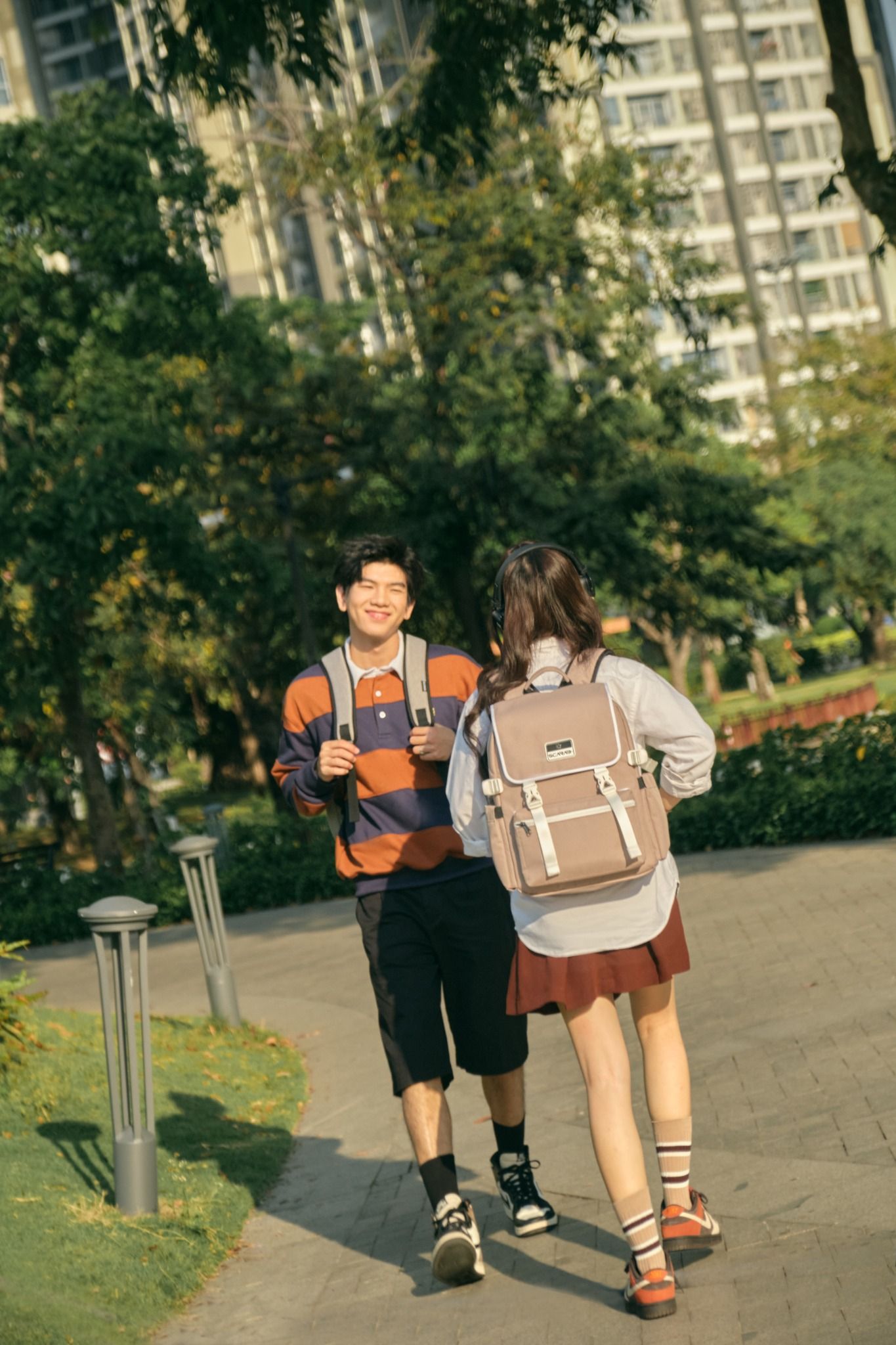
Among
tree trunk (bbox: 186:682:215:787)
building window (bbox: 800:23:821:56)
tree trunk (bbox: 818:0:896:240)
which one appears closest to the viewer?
tree trunk (bbox: 818:0:896:240)

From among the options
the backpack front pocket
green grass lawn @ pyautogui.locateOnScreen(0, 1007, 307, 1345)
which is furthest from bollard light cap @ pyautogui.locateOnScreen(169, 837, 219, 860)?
the backpack front pocket

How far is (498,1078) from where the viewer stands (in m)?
4.62

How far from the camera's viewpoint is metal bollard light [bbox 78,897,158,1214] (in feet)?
17.1

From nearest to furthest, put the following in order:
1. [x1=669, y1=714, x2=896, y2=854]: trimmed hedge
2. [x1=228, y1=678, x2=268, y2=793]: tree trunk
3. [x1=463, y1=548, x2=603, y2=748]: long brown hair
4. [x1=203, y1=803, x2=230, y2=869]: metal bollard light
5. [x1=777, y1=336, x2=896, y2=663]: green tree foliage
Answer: [x1=463, y1=548, x2=603, y2=748]: long brown hair
[x1=669, y1=714, x2=896, y2=854]: trimmed hedge
[x1=203, y1=803, x2=230, y2=869]: metal bollard light
[x1=228, y1=678, x2=268, y2=793]: tree trunk
[x1=777, y1=336, x2=896, y2=663]: green tree foliage

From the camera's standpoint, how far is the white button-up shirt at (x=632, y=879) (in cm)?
380

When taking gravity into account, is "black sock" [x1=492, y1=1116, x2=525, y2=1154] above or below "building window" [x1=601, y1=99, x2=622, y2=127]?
below

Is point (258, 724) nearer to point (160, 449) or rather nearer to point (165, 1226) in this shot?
point (160, 449)

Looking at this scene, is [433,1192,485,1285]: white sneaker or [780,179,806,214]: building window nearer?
[433,1192,485,1285]: white sneaker

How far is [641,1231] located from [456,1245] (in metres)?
0.65

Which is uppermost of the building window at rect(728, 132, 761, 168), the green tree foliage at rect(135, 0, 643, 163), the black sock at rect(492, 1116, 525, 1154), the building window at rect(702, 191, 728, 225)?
the building window at rect(728, 132, 761, 168)

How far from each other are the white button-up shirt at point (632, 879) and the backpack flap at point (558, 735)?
8cm

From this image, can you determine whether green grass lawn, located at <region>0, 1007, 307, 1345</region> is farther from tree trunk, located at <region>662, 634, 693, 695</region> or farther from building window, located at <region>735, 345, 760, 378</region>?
building window, located at <region>735, 345, 760, 378</region>

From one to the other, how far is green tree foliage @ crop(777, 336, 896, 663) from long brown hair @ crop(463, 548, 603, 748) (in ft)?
139

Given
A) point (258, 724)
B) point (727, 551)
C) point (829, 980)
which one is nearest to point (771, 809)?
point (829, 980)
